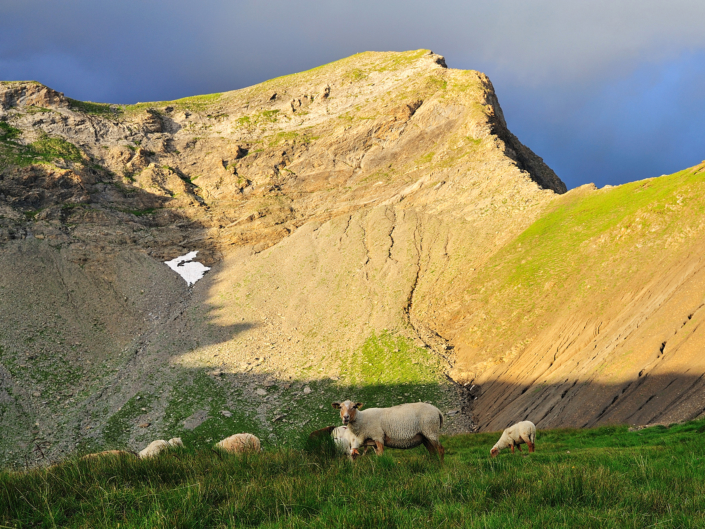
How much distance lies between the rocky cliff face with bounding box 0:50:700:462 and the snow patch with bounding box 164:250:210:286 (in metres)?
1.56

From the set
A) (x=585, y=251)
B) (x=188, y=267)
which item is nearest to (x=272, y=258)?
(x=188, y=267)

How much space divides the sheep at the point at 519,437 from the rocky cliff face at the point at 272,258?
9930mm

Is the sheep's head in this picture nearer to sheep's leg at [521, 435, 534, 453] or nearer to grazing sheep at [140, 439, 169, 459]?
grazing sheep at [140, 439, 169, 459]

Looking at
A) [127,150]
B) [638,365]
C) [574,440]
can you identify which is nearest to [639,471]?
[574,440]

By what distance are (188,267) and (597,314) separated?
216 ft

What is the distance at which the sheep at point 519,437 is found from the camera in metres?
22.0

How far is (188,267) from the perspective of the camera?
79.3 metres

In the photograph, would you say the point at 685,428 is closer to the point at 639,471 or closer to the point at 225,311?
the point at 639,471

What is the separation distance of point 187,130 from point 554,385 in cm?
10293

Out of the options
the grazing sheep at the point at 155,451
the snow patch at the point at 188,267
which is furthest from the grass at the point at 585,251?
the snow patch at the point at 188,267

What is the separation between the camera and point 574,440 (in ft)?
79.8

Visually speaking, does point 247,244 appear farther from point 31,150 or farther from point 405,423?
point 405,423

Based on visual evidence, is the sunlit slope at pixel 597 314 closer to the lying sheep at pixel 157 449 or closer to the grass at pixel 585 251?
the grass at pixel 585 251

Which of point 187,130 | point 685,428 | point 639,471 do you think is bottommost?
point 685,428
